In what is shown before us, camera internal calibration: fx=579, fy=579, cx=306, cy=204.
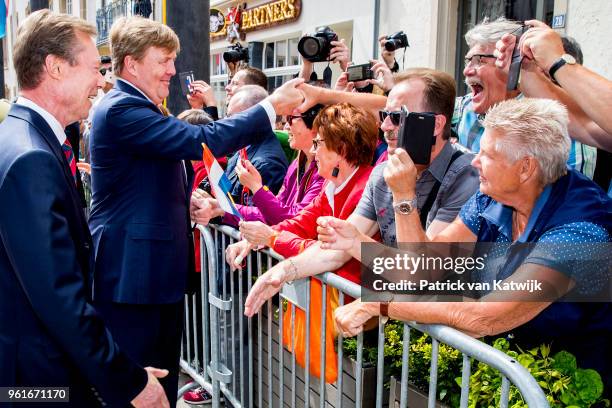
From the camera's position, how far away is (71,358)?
176cm

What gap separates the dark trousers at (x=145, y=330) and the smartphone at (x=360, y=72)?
164cm

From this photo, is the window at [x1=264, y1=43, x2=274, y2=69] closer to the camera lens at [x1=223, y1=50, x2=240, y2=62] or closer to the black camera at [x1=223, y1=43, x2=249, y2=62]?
the black camera at [x1=223, y1=43, x2=249, y2=62]

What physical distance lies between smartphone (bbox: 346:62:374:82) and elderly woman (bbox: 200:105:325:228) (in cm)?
29

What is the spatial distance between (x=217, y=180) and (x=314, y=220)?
1.98 ft

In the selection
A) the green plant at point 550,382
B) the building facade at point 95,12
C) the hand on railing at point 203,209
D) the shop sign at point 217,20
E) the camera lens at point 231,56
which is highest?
the building facade at point 95,12

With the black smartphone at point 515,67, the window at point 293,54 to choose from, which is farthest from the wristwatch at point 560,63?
the window at point 293,54

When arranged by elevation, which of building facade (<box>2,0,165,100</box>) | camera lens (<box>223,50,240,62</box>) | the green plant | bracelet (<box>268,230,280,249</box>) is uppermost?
building facade (<box>2,0,165,100</box>)

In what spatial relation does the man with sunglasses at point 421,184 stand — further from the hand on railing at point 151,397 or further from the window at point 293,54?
the window at point 293,54

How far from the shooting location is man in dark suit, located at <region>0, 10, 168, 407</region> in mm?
1638

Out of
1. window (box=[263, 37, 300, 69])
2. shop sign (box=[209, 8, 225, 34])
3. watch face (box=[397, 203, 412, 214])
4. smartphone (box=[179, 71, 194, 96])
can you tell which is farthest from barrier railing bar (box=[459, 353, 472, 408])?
shop sign (box=[209, 8, 225, 34])

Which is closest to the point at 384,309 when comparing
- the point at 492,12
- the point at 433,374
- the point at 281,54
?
the point at 433,374

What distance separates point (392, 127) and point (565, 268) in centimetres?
106

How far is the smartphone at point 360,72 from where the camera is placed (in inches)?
134

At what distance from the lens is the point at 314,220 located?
3.11 m
